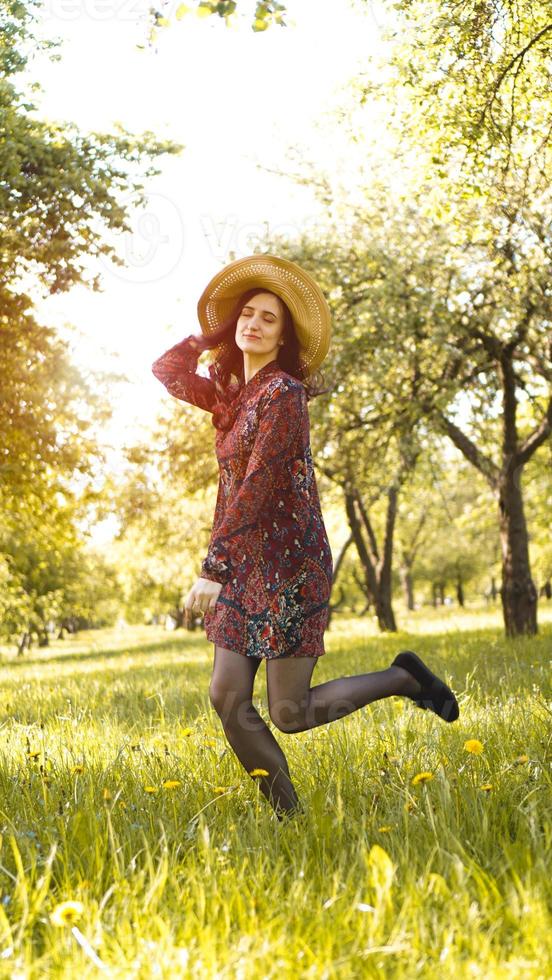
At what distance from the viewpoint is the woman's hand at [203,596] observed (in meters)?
3.16

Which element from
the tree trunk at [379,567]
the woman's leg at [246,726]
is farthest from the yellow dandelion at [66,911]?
the tree trunk at [379,567]

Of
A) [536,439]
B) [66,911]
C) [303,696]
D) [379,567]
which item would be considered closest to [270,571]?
[303,696]

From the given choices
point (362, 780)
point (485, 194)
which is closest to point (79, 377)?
point (485, 194)

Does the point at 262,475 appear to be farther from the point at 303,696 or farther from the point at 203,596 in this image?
the point at 303,696

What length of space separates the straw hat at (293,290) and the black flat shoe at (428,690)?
54.7 inches

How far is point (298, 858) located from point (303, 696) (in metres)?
0.75

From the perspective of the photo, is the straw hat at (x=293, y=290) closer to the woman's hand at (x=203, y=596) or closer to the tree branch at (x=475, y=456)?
the woman's hand at (x=203, y=596)

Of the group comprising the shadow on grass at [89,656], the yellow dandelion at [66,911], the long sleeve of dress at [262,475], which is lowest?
the shadow on grass at [89,656]

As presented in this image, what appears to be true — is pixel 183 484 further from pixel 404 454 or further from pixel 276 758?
pixel 276 758

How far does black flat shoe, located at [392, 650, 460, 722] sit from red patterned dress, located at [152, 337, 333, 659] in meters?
0.60

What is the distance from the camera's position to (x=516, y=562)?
12.2 m

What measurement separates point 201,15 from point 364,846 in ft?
10.4

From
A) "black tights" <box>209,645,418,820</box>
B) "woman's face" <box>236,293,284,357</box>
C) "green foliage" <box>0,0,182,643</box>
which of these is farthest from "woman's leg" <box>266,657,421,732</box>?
"green foliage" <box>0,0,182,643</box>

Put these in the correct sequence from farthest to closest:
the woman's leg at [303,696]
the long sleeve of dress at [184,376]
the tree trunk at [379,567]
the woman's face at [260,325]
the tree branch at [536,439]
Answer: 1. the tree trunk at [379,567]
2. the tree branch at [536,439]
3. the long sleeve of dress at [184,376]
4. the woman's face at [260,325]
5. the woman's leg at [303,696]
